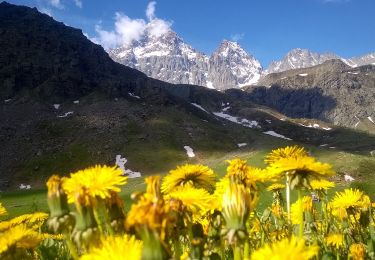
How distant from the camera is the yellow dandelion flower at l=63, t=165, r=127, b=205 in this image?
2.49 meters

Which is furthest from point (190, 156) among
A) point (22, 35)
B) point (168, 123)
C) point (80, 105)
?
point (22, 35)

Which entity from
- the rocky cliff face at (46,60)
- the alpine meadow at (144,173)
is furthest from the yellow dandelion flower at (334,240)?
the rocky cliff face at (46,60)

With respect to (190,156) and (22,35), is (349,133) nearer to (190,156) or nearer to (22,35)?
(190,156)

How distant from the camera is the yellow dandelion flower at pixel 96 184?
2492 millimetres

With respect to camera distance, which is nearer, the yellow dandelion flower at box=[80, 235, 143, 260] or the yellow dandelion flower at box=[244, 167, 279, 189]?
the yellow dandelion flower at box=[80, 235, 143, 260]

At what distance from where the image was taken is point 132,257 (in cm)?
189

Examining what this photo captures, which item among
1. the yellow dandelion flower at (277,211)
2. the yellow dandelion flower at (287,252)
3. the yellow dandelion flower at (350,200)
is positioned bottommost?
the yellow dandelion flower at (277,211)

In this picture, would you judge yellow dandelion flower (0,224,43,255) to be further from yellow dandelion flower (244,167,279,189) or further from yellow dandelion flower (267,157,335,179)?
yellow dandelion flower (267,157,335,179)

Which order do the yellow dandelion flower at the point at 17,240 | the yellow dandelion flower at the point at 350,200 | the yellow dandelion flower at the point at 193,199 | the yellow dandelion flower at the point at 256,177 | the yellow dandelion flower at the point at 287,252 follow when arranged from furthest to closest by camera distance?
the yellow dandelion flower at the point at 350,200, the yellow dandelion flower at the point at 256,177, the yellow dandelion flower at the point at 17,240, the yellow dandelion flower at the point at 193,199, the yellow dandelion flower at the point at 287,252

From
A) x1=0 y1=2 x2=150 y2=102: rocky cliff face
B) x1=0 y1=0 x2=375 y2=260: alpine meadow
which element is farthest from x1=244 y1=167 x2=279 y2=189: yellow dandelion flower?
x1=0 y1=2 x2=150 y2=102: rocky cliff face

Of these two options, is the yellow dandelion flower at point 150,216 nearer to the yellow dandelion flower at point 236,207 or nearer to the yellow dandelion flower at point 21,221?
the yellow dandelion flower at point 236,207

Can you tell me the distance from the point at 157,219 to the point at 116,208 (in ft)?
2.85

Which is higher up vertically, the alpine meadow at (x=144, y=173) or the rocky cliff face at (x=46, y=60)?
the rocky cliff face at (x=46, y=60)

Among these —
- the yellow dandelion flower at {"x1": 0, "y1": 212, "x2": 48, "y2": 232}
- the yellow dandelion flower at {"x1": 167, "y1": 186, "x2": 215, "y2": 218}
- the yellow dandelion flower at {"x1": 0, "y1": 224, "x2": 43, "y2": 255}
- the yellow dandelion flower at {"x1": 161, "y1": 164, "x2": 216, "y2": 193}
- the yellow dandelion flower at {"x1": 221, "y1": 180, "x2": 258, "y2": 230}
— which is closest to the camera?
the yellow dandelion flower at {"x1": 221, "y1": 180, "x2": 258, "y2": 230}
